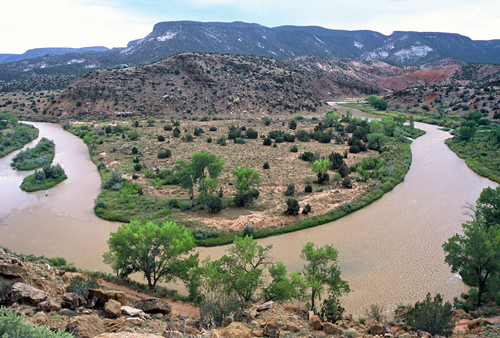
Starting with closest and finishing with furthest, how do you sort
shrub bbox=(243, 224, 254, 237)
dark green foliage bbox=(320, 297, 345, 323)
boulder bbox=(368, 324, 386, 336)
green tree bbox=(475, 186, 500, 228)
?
1. boulder bbox=(368, 324, 386, 336)
2. dark green foliage bbox=(320, 297, 345, 323)
3. green tree bbox=(475, 186, 500, 228)
4. shrub bbox=(243, 224, 254, 237)

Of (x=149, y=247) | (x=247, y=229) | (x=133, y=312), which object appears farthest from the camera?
(x=247, y=229)

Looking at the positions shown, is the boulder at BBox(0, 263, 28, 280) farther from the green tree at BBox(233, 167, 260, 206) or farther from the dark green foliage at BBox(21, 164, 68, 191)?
the dark green foliage at BBox(21, 164, 68, 191)

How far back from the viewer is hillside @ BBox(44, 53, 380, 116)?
250 ft

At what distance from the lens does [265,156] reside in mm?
42312

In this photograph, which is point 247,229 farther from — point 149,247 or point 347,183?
point 347,183

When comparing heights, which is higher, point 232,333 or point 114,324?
point 232,333

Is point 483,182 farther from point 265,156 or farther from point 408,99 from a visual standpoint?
point 408,99

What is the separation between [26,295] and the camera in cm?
1071

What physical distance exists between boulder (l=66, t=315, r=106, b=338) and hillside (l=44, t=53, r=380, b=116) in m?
70.1

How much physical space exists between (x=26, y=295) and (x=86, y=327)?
140 inches

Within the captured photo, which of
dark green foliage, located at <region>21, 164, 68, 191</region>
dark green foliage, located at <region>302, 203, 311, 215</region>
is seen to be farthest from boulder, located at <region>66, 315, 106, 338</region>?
dark green foliage, located at <region>21, 164, 68, 191</region>

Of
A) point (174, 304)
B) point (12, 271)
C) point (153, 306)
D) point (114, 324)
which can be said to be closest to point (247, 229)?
point (174, 304)

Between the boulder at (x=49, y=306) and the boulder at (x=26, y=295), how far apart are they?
320 millimetres

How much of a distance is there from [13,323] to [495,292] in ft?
58.5
